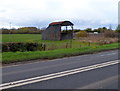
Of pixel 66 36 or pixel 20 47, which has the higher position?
pixel 66 36

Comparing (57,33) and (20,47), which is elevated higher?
(57,33)

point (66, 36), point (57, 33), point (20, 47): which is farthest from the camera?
point (66, 36)

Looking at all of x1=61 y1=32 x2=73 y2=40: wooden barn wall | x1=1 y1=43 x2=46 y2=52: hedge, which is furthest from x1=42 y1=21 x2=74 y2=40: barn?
x1=1 y1=43 x2=46 y2=52: hedge

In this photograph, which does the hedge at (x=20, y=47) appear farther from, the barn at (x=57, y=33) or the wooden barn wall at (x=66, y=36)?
the wooden barn wall at (x=66, y=36)

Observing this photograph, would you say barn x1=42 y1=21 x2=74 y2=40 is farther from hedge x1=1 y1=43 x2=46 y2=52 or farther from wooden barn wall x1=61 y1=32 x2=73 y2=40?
hedge x1=1 y1=43 x2=46 y2=52

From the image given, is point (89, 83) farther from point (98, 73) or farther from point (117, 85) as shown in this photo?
point (98, 73)

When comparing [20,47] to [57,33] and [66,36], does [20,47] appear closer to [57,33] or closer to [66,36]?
[57,33]

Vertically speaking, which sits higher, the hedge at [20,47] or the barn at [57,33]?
the barn at [57,33]

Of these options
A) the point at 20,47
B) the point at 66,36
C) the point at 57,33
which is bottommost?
the point at 20,47

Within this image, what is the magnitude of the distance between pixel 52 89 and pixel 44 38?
44042 mm

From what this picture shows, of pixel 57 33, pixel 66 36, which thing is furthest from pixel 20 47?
pixel 66 36

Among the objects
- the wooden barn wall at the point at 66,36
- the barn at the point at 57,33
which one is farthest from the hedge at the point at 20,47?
the wooden barn wall at the point at 66,36

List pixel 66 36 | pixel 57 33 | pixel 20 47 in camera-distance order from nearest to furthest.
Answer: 1. pixel 20 47
2. pixel 57 33
3. pixel 66 36

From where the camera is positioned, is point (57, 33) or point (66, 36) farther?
point (66, 36)
